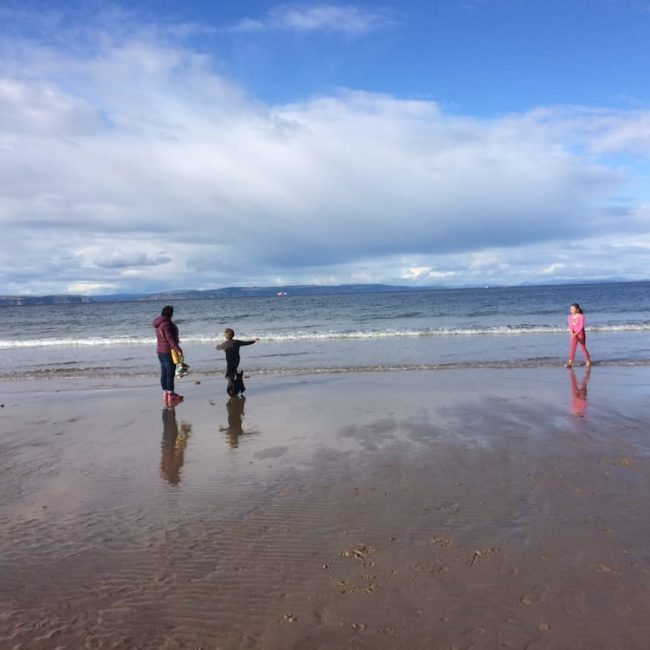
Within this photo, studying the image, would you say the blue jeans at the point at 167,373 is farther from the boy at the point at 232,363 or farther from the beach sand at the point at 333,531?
the beach sand at the point at 333,531

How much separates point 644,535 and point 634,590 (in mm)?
1039

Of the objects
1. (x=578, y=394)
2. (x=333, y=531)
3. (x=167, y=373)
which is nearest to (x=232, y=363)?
(x=167, y=373)

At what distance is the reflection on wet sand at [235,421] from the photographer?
8938 millimetres

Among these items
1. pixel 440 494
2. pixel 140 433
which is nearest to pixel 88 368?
pixel 140 433

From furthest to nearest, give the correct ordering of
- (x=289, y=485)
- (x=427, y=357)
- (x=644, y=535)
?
(x=427, y=357) → (x=289, y=485) → (x=644, y=535)

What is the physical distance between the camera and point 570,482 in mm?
6258

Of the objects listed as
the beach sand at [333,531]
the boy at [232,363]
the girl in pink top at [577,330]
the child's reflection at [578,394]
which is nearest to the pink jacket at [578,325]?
the girl in pink top at [577,330]

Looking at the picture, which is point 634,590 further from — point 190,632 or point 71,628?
point 71,628

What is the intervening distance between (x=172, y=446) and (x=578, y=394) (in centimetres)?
870

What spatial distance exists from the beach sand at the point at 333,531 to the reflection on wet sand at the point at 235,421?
8cm

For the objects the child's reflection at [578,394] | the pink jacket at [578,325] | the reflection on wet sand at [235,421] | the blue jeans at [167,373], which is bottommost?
the reflection on wet sand at [235,421]

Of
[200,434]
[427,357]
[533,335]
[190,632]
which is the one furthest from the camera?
[533,335]

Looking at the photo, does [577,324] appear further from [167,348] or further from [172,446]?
Answer: [172,446]

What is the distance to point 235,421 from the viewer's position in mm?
10297
